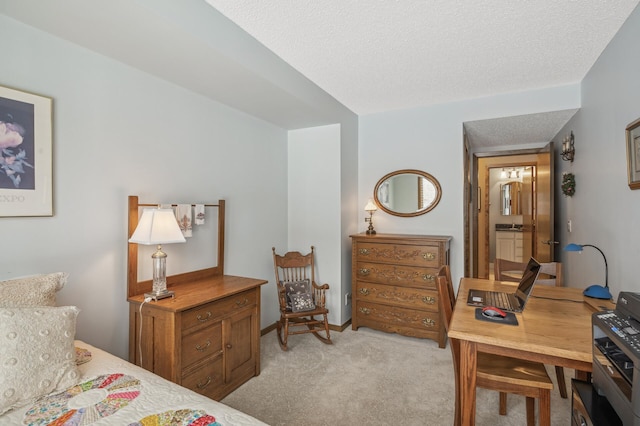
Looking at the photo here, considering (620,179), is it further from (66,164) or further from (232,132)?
(66,164)

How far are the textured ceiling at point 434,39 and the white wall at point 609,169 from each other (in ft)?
0.63

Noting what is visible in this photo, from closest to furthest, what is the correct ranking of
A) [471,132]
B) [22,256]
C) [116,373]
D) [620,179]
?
Result: [116,373]
[22,256]
[620,179]
[471,132]

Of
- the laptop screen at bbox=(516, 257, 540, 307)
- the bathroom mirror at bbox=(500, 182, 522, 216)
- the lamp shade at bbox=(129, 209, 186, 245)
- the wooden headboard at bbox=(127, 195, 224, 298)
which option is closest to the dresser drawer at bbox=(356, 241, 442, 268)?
the laptop screen at bbox=(516, 257, 540, 307)

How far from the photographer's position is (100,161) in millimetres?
2104

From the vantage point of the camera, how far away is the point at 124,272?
88.4 inches

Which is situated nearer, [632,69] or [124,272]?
[632,69]

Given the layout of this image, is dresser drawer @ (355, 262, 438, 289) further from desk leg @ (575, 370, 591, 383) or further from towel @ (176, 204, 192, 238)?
towel @ (176, 204, 192, 238)

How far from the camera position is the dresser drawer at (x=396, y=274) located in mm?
3301

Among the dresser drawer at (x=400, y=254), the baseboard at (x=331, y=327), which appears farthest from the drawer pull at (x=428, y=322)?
the baseboard at (x=331, y=327)

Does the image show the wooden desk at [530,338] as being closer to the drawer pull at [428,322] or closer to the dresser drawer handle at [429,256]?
the dresser drawer handle at [429,256]

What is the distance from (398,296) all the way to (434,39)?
2.37 m

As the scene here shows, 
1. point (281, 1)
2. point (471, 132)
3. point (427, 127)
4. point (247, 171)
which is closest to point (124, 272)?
point (247, 171)

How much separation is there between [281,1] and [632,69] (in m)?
2.15

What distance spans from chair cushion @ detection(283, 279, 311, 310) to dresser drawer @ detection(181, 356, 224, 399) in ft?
3.76
